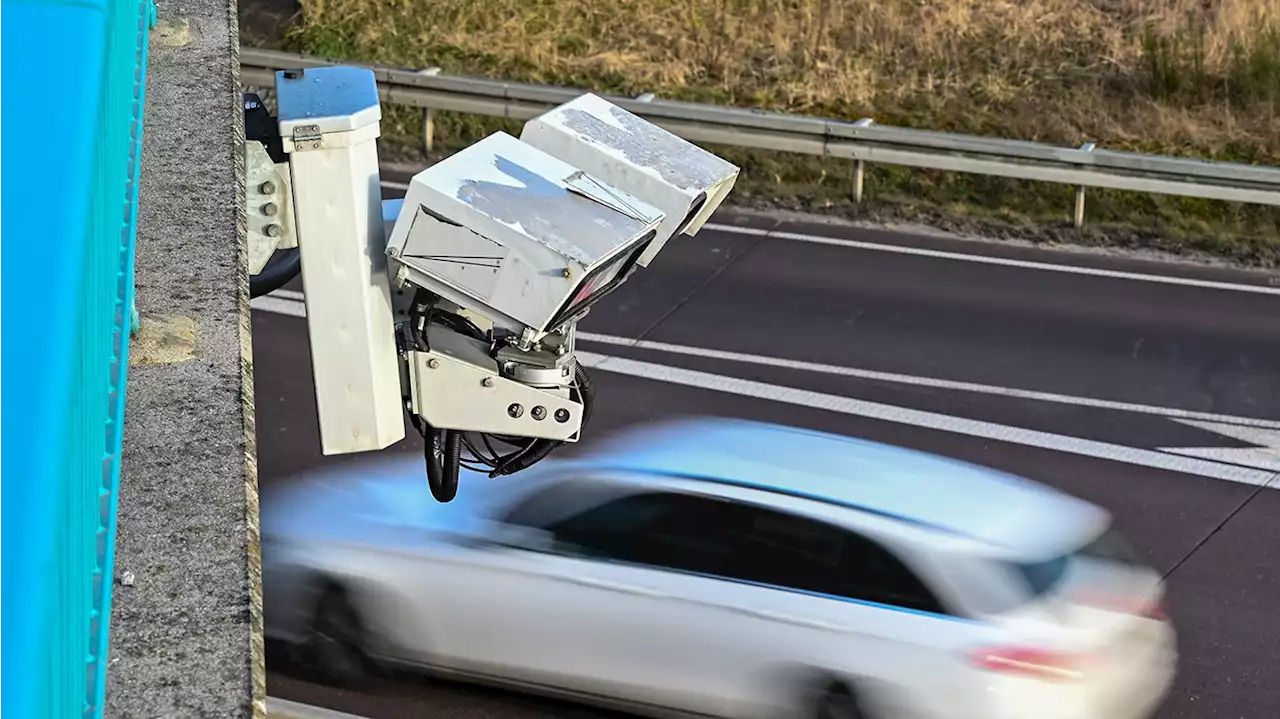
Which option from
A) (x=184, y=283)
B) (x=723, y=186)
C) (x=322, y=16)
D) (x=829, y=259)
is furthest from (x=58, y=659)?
(x=322, y=16)

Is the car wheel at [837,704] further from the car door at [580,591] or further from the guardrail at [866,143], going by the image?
the guardrail at [866,143]

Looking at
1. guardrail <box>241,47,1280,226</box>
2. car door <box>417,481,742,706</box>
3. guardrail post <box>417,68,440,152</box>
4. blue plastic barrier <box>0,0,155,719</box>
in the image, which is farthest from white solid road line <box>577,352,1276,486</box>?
blue plastic barrier <box>0,0,155,719</box>

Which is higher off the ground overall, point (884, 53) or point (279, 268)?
point (279, 268)

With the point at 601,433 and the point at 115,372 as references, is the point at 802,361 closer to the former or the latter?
the point at 601,433

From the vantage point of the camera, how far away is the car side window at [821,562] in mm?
7082

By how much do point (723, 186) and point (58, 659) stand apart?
3459 mm

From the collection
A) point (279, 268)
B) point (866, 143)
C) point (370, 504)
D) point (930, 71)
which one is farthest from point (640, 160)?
point (930, 71)

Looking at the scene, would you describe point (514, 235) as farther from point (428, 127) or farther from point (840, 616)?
point (428, 127)

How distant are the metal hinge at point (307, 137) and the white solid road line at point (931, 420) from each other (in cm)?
724

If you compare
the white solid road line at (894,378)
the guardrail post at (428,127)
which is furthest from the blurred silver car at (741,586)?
the guardrail post at (428,127)

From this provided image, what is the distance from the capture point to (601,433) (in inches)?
440

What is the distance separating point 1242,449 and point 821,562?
201 inches

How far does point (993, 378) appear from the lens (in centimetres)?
1214

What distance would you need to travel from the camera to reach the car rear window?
7.05 metres
